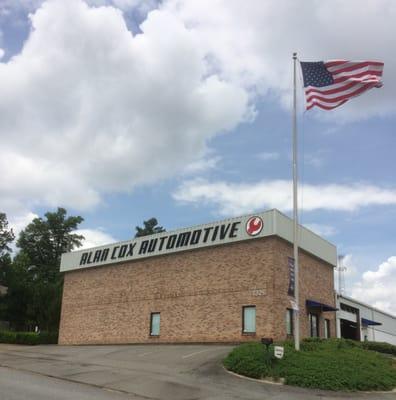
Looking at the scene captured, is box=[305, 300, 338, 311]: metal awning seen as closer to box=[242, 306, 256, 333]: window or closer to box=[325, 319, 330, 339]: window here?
box=[325, 319, 330, 339]: window

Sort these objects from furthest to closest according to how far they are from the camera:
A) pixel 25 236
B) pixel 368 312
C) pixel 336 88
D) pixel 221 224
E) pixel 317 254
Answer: pixel 25 236
pixel 368 312
pixel 317 254
pixel 221 224
pixel 336 88

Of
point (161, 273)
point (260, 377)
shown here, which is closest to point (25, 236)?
point (161, 273)

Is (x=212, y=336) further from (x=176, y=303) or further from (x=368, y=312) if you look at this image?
(x=368, y=312)

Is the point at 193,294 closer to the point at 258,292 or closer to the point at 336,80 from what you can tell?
the point at 258,292

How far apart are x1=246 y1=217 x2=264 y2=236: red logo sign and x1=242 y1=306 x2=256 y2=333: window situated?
13.3 ft

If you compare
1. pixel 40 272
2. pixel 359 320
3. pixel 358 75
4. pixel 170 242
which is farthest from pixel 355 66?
pixel 40 272

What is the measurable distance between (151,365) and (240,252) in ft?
33.6

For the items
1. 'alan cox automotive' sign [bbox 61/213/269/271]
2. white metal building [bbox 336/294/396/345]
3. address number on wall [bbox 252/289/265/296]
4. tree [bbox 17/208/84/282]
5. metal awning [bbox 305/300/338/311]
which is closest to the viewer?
address number on wall [bbox 252/289/265/296]

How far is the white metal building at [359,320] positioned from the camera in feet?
124

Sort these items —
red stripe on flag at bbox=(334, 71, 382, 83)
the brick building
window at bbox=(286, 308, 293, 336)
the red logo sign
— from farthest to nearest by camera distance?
the red logo sign → window at bbox=(286, 308, 293, 336) → the brick building → red stripe on flag at bbox=(334, 71, 382, 83)

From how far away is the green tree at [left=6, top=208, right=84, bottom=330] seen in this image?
5244cm

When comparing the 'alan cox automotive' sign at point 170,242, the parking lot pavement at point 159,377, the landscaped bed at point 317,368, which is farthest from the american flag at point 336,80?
the 'alan cox automotive' sign at point 170,242

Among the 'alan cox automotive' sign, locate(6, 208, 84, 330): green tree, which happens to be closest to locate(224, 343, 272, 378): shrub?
the 'alan cox automotive' sign

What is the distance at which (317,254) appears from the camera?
107ft
